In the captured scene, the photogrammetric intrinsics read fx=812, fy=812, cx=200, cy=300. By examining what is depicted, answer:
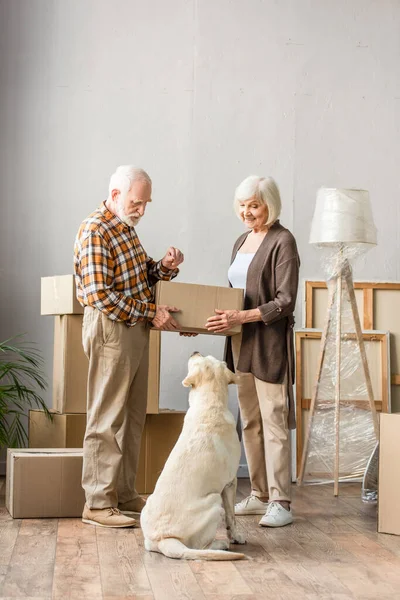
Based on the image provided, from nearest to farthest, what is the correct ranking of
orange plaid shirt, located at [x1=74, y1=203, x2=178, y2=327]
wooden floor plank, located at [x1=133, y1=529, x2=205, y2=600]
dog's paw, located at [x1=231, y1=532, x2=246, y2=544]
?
wooden floor plank, located at [x1=133, y1=529, x2=205, y2=600]
dog's paw, located at [x1=231, y1=532, x2=246, y2=544]
orange plaid shirt, located at [x1=74, y1=203, x2=178, y2=327]

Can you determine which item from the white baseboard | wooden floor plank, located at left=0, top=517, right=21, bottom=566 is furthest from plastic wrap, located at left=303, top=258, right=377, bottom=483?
wooden floor plank, located at left=0, top=517, right=21, bottom=566

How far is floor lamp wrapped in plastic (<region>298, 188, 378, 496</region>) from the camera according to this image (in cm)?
417

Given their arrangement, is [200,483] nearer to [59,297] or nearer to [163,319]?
[163,319]

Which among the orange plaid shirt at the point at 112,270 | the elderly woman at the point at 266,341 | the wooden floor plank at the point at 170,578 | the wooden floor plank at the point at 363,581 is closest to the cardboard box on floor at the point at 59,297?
the orange plaid shirt at the point at 112,270

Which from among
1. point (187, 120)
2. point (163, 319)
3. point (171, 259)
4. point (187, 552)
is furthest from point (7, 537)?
point (187, 120)

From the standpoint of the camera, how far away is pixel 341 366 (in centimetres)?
464

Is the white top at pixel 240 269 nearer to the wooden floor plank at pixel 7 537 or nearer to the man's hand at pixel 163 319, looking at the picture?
the man's hand at pixel 163 319

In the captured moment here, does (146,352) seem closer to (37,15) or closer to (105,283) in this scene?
(105,283)

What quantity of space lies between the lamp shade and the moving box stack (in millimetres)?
1055

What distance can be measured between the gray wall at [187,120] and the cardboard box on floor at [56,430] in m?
0.64

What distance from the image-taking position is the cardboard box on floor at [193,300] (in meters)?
3.23

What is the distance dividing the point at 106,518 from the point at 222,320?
2.94 ft

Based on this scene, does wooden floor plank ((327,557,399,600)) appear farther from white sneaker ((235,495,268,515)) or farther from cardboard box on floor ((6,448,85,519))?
cardboard box on floor ((6,448,85,519))

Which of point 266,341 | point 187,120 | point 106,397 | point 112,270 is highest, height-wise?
point 187,120
